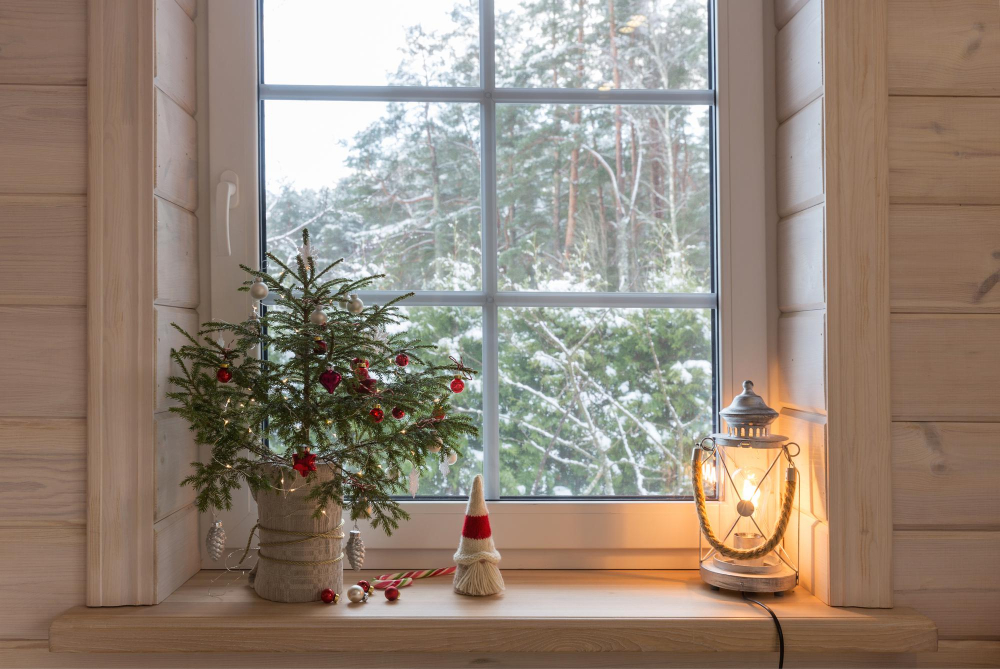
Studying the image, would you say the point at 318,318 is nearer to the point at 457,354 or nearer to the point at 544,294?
the point at 457,354

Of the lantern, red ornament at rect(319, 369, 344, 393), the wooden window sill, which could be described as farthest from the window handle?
the lantern

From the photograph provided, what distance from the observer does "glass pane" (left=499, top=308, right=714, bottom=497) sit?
4.46 feet

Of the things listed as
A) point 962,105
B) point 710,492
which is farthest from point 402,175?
point 962,105

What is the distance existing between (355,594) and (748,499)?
69 centimetres

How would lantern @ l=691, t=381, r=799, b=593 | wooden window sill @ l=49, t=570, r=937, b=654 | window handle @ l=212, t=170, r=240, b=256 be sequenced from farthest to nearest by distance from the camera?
window handle @ l=212, t=170, r=240, b=256 → lantern @ l=691, t=381, r=799, b=593 → wooden window sill @ l=49, t=570, r=937, b=654

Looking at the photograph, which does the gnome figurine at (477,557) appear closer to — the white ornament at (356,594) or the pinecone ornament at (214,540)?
the white ornament at (356,594)

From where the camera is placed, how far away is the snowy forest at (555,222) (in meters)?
1.36

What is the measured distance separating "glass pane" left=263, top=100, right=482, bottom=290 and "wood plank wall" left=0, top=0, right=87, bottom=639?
0.34 meters

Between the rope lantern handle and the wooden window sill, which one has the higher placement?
the rope lantern handle

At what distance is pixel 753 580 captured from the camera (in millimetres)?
1163

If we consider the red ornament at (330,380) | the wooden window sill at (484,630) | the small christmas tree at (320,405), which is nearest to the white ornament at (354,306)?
the small christmas tree at (320,405)

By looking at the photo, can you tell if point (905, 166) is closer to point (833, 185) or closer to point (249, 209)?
point (833, 185)

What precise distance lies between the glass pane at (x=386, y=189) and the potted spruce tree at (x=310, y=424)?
0.20 meters

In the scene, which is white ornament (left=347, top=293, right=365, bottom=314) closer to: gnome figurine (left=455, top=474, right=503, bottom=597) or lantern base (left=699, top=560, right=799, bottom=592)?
gnome figurine (left=455, top=474, right=503, bottom=597)
